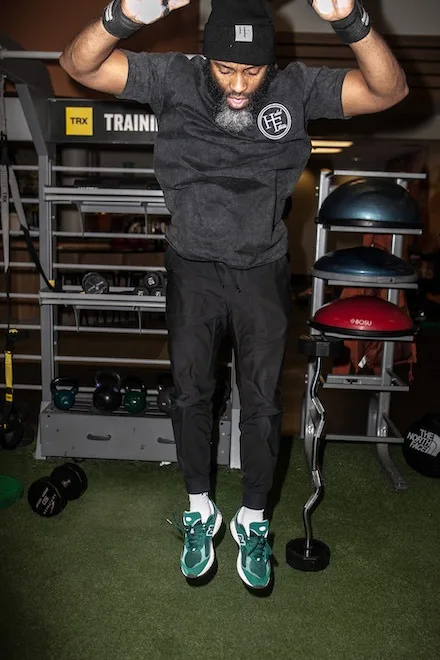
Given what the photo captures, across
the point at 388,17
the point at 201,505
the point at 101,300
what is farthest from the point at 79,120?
the point at 388,17

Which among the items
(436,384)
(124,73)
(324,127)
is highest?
(324,127)

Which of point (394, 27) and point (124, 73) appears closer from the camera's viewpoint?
point (124, 73)

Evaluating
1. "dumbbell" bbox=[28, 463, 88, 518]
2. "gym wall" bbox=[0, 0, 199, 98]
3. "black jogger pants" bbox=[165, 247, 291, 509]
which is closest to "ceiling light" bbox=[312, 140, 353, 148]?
"gym wall" bbox=[0, 0, 199, 98]

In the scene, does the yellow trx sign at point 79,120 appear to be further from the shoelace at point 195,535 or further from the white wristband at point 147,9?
the shoelace at point 195,535

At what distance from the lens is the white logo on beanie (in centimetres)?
181

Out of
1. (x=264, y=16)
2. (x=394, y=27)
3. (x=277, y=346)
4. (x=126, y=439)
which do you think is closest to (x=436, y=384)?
(x=394, y=27)

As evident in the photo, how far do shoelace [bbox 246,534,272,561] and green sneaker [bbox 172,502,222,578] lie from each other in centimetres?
14

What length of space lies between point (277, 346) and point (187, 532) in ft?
2.35

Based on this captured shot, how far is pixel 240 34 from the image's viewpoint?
1811mm

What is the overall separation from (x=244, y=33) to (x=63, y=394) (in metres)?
2.35

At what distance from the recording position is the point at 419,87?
7.25 m

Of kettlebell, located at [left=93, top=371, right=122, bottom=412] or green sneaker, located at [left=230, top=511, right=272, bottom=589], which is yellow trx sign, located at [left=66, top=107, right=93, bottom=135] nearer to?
kettlebell, located at [left=93, top=371, right=122, bottom=412]

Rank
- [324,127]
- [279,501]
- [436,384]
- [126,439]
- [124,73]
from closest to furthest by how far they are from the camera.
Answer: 1. [124,73]
2. [279,501]
3. [126,439]
4. [436,384]
5. [324,127]

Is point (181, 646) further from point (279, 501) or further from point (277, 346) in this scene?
point (279, 501)
